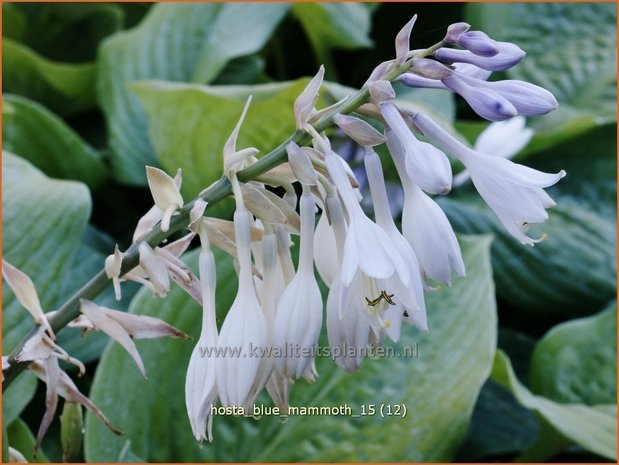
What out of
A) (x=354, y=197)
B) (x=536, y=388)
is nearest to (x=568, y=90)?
(x=536, y=388)

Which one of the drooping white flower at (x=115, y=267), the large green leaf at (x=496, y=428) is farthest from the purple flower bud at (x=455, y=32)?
the large green leaf at (x=496, y=428)

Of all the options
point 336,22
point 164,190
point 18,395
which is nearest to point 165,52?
point 336,22

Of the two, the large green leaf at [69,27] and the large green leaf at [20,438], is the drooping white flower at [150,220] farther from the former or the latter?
the large green leaf at [69,27]

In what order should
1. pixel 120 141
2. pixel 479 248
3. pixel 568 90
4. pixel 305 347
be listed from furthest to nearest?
pixel 568 90, pixel 120 141, pixel 479 248, pixel 305 347

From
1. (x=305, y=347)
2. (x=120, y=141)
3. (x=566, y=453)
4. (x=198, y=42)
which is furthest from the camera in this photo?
(x=198, y=42)

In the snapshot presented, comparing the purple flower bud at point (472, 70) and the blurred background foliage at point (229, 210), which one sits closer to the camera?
the purple flower bud at point (472, 70)

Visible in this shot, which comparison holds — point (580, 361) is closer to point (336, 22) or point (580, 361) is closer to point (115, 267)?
point (336, 22)

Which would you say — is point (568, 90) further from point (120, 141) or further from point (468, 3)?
point (120, 141)
